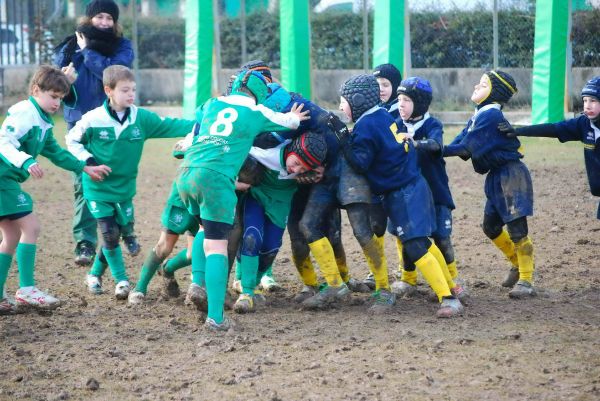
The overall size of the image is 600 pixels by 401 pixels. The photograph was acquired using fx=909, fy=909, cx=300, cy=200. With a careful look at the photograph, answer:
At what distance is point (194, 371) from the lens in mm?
5051

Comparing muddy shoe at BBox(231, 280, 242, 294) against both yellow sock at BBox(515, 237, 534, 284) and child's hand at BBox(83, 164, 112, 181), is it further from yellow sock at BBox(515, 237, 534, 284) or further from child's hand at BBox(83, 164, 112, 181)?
yellow sock at BBox(515, 237, 534, 284)

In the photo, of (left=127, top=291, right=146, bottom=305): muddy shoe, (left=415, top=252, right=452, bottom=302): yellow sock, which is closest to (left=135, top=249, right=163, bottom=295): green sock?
(left=127, top=291, right=146, bottom=305): muddy shoe

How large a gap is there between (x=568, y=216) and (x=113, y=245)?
16.4 feet

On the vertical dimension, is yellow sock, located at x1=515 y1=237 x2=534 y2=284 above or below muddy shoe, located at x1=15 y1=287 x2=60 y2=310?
above

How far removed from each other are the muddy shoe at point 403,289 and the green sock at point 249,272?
1113 millimetres

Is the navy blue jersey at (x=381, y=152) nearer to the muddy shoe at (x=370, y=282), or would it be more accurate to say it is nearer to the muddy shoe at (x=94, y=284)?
the muddy shoe at (x=370, y=282)

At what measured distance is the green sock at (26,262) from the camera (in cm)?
664

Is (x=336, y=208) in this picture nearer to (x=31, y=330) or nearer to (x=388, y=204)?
(x=388, y=204)

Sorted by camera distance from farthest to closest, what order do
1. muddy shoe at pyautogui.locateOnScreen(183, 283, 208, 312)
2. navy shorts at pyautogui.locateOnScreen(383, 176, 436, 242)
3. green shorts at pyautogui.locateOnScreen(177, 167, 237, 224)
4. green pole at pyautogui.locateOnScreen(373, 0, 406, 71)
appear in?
green pole at pyautogui.locateOnScreen(373, 0, 406, 71) → navy shorts at pyautogui.locateOnScreen(383, 176, 436, 242) → muddy shoe at pyautogui.locateOnScreen(183, 283, 208, 312) → green shorts at pyautogui.locateOnScreen(177, 167, 237, 224)

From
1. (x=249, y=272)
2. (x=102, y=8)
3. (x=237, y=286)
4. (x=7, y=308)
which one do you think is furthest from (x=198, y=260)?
(x=102, y=8)

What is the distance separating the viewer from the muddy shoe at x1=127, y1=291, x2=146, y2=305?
6.74 metres

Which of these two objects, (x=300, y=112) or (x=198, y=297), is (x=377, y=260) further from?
(x=198, y=297)

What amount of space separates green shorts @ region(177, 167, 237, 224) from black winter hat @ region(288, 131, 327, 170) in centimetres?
61

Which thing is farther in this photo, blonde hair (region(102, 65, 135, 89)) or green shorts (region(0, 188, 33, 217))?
blonde hair (region(102, 65, 135, 89))
